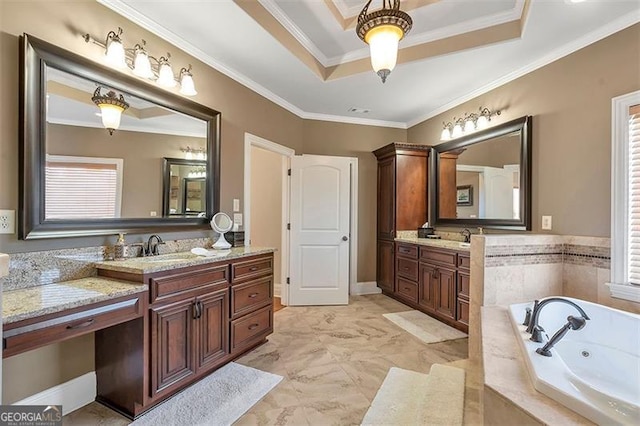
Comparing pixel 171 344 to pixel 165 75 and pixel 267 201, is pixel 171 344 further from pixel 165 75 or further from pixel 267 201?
pixel 267 201

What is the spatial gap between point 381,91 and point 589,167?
2.13 m

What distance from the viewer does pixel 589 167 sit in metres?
2.36

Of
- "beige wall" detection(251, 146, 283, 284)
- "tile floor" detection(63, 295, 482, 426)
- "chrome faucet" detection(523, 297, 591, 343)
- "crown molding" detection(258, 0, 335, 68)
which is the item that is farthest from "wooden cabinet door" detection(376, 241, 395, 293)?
"crown molding" detection(258, 0, 335, 68)

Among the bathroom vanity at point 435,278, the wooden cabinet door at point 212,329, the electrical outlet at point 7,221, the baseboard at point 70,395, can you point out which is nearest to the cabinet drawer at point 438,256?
the bathroom vanity at point 435,278

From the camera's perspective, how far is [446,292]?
3.22m

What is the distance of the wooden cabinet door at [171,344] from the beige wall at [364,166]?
2943 millimetres

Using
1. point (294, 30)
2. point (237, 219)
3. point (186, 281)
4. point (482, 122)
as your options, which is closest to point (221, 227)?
point (237, 219)

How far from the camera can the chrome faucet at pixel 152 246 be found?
2.22 m

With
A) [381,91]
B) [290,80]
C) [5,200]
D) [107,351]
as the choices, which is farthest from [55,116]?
[381,91]

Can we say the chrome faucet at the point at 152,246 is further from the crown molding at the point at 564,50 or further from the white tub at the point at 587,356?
the crown molding at the point at 564,50

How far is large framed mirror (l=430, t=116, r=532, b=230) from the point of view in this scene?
9.53 feet

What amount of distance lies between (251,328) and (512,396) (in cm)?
197

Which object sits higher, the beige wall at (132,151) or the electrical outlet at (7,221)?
the beige wall at (132,151)

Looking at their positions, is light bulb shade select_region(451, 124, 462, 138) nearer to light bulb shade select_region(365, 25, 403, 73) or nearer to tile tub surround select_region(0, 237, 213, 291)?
light bulb shade select_region(365, 25, 403, 73)
